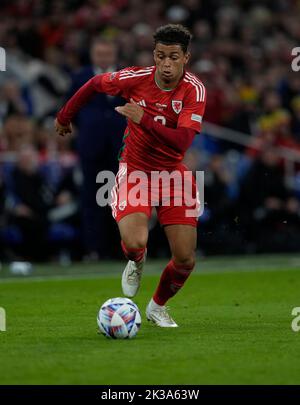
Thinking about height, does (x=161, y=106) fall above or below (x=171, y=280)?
above

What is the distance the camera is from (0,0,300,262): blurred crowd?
16.9 metres

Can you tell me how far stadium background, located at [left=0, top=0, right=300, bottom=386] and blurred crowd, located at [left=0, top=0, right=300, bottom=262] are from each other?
0.10 feet

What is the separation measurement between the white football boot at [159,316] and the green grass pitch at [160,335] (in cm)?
8

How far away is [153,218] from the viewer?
58.4 ft

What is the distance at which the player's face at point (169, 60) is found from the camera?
9.58m

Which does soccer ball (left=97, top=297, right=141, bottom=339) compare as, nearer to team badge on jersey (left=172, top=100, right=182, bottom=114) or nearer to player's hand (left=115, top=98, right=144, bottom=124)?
player's hand (left=115, top=98, right=144, bottom=124)

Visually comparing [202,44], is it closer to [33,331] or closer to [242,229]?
[242,229]

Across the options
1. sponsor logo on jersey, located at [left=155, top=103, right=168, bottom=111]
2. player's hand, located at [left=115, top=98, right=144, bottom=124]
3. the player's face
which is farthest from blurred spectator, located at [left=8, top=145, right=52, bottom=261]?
player's hand, located at [left=115, top=98, right=144, bottom=124]

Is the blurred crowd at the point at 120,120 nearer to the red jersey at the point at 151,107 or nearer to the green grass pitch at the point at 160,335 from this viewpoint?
the green grass pitch at the point at 160,335

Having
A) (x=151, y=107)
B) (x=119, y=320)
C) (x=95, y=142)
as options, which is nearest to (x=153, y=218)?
(x=95, y=142)

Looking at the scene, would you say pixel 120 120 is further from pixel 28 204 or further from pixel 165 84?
pixel 165 84

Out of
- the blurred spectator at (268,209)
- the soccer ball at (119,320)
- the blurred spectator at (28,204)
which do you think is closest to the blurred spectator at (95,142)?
the blurred spectator at (28,204)

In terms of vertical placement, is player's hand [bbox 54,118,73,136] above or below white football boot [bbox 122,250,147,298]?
above

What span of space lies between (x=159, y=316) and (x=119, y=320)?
3.41 feet
